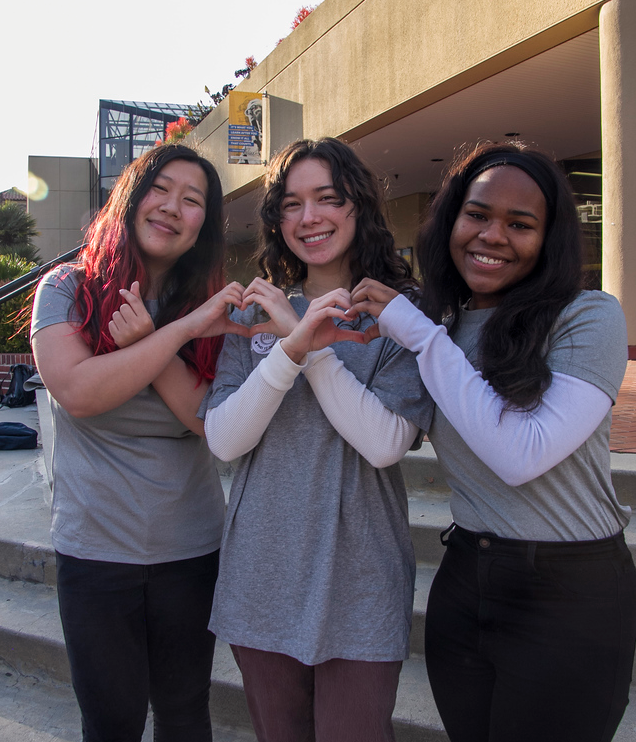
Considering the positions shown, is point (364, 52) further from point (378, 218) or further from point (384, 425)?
point (384, 425)

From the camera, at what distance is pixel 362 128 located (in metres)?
8.77

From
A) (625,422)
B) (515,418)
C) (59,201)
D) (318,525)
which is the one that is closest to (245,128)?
(625,422)

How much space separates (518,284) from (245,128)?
34.1ft

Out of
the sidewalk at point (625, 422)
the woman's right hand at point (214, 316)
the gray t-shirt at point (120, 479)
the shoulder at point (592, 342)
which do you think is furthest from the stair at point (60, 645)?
the woman's right hand at point (214, 316)

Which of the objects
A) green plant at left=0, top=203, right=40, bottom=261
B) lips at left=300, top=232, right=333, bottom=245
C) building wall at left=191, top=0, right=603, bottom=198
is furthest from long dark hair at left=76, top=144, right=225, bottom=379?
green plant at left=0, top=203, right=40, bottom=261

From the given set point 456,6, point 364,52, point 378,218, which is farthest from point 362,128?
point 378,218

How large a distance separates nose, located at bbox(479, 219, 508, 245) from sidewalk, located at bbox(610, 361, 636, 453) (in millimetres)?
2168

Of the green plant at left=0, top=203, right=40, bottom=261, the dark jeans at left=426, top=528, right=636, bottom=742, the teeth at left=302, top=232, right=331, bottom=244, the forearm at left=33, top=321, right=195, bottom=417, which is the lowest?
the dark jeans at left=426, top=528, right=636, bottom=742

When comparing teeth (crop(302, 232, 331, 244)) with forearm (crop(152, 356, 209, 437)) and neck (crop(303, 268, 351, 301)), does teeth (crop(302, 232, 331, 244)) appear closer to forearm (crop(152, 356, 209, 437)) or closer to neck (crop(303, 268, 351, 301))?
neck (crop(303, 268, 351, 301))

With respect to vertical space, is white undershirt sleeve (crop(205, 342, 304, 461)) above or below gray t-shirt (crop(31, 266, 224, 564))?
above

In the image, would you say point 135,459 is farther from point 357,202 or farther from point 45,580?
point 45,580

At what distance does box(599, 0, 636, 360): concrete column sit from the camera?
5.50m

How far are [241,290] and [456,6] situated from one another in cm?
647

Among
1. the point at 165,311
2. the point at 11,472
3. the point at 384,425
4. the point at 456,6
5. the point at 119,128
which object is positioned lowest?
the point at 11,472
